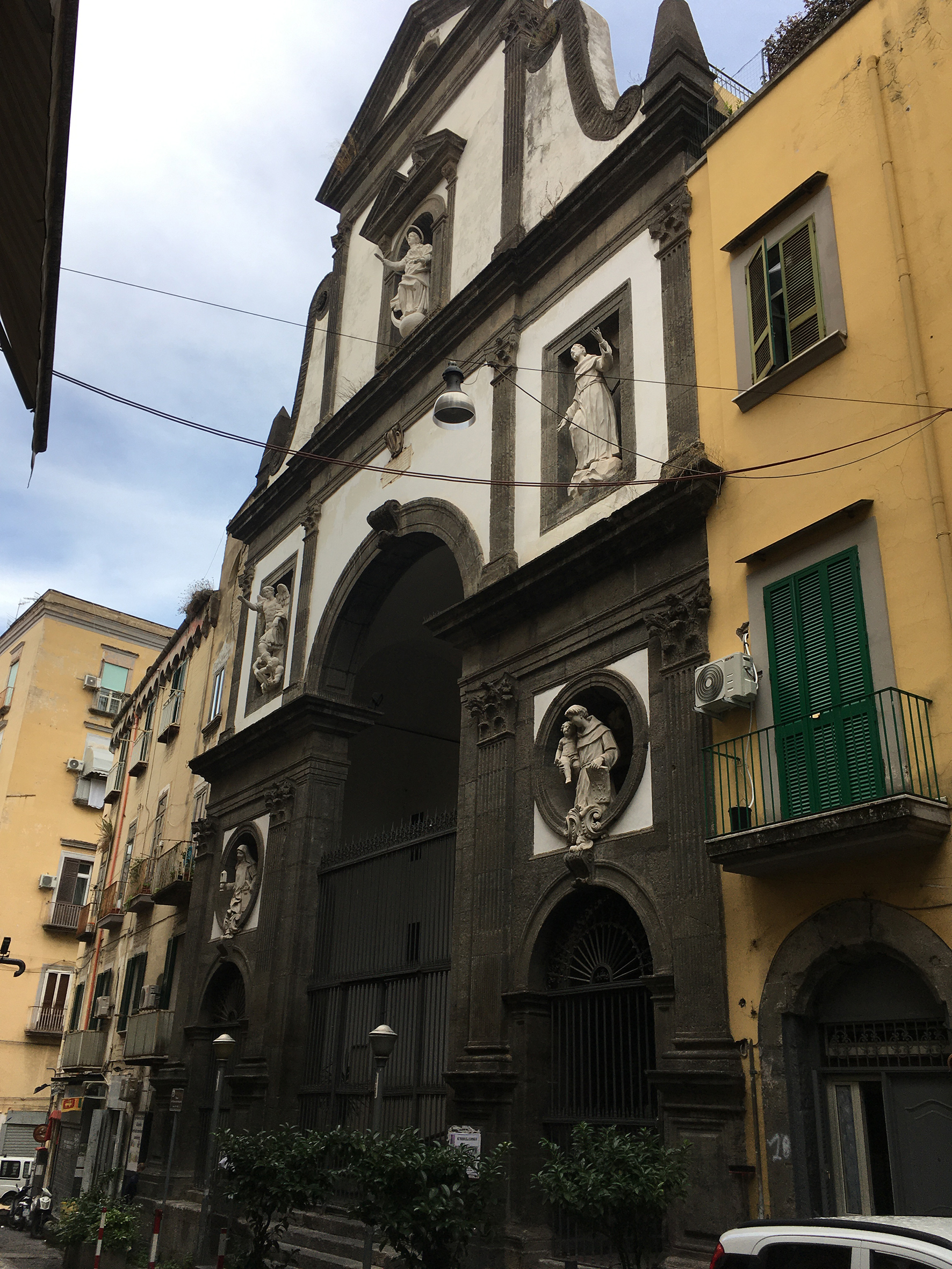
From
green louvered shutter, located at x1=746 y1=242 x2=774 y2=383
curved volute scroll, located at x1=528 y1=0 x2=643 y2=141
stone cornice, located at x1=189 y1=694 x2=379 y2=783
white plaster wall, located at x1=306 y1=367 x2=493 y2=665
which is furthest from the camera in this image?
stone cornice, located at x1=189 y1=694 x2=379 y2=783

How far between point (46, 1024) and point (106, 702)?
37.9 ft

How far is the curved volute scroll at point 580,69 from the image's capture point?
1544 cm

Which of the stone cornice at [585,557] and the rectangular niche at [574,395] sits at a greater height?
the rectangular niche at [574,395]

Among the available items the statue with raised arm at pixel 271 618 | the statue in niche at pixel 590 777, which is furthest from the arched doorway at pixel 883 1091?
the statue with raised arm at pixel 271 618

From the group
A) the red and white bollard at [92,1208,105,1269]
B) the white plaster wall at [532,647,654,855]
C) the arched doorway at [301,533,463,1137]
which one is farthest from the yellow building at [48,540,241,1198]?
the white plaster wall at [532,647,654,855]

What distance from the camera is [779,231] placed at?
12219 mm

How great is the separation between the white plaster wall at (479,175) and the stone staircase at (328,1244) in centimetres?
1387

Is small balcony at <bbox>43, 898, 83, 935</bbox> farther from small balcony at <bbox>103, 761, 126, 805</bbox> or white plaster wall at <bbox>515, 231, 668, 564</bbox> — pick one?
white plaster wall at <bbox>515, 231, 668, 564</bbox>

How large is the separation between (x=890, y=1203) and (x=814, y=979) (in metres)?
1.76

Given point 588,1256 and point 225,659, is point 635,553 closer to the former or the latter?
point 588,1256

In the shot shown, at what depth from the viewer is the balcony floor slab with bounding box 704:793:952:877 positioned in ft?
28.2

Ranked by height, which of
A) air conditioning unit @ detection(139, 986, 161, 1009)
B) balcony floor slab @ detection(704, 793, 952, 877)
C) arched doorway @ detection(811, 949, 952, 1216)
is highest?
air conditioning unit @ detection(139, 986, 161, 1009)

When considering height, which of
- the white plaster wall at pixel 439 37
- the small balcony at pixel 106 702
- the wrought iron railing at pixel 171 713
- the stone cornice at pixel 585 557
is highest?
the white plaster wall at pixel 439 37

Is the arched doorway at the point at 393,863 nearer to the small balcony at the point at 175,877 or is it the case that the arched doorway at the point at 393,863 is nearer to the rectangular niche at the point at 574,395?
the rectangular niche at the point at 574,395
